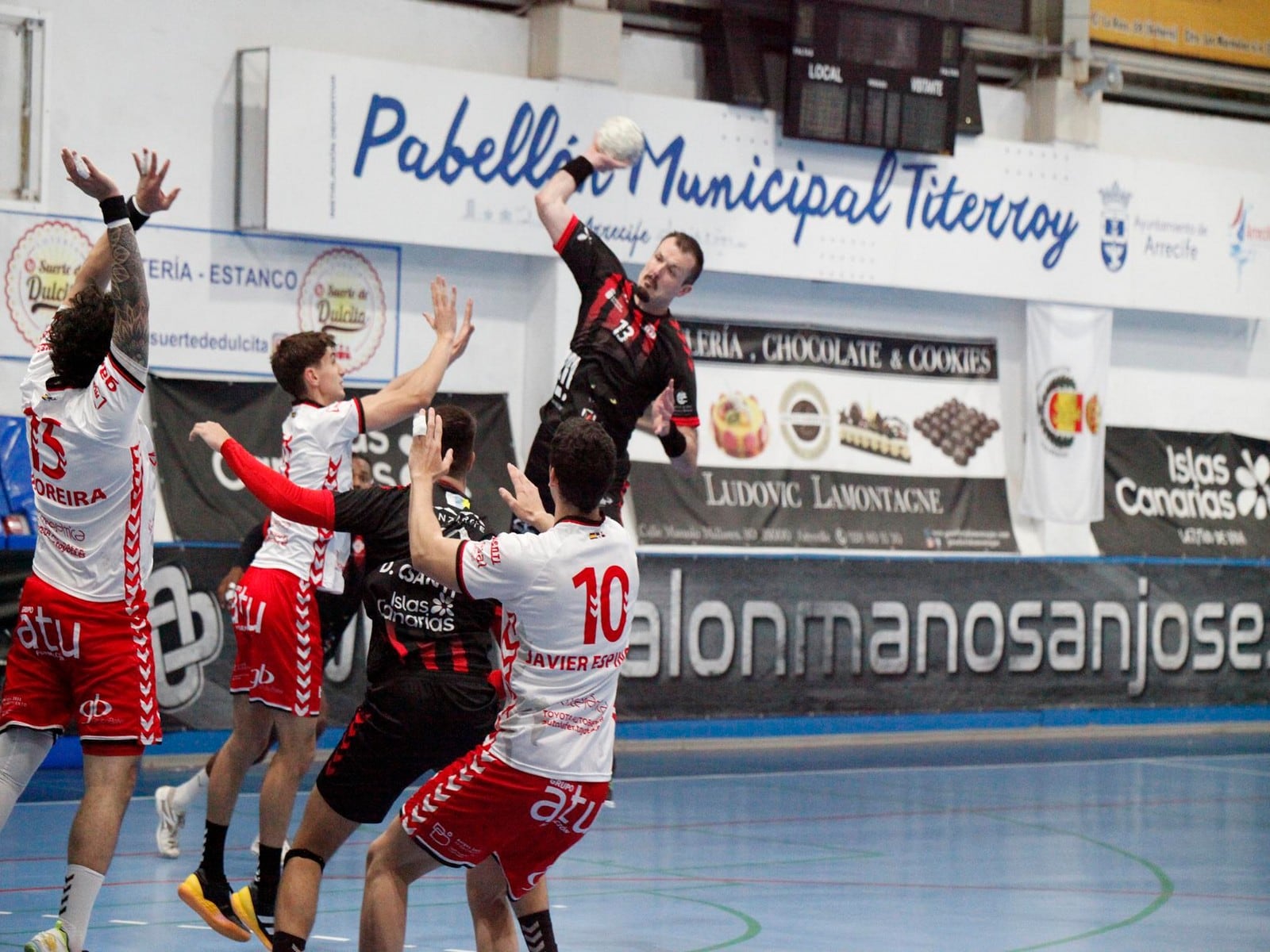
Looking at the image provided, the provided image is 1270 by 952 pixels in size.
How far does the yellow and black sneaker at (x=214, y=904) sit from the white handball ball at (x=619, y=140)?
10.8 ft

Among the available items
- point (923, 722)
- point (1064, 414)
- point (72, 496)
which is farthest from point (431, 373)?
point (1064, 414)

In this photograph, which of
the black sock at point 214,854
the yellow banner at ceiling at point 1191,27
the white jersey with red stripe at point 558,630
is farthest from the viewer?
the yellow banner at ceiling at point 1191,27

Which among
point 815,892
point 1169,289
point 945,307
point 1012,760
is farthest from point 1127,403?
point 815,892

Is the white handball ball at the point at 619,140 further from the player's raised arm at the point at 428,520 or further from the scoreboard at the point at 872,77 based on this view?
the scoreboard at the point at 872,77

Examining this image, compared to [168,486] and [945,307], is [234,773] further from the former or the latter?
[945,307]

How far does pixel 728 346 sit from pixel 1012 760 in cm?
469

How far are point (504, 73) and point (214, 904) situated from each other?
10.2 meters

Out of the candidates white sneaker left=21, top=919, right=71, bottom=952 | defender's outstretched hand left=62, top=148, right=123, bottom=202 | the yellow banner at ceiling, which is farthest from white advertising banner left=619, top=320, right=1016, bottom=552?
white sneaker left=21, top=919, right=71, bottom=952

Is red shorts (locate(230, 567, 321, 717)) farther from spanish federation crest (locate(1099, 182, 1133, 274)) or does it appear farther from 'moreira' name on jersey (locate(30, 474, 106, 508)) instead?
spanish federation crest (locate(1099, 182, 1133, 274))

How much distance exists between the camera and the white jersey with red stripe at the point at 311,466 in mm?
7566

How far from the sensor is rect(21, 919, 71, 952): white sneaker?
5867 mm

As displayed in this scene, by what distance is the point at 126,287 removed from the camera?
19.6 ft

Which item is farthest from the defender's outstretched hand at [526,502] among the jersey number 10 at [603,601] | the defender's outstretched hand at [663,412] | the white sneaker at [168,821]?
the white sneaker at [168,821]

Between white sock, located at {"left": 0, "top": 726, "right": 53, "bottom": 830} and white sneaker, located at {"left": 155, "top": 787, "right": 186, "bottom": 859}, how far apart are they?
3.08m
